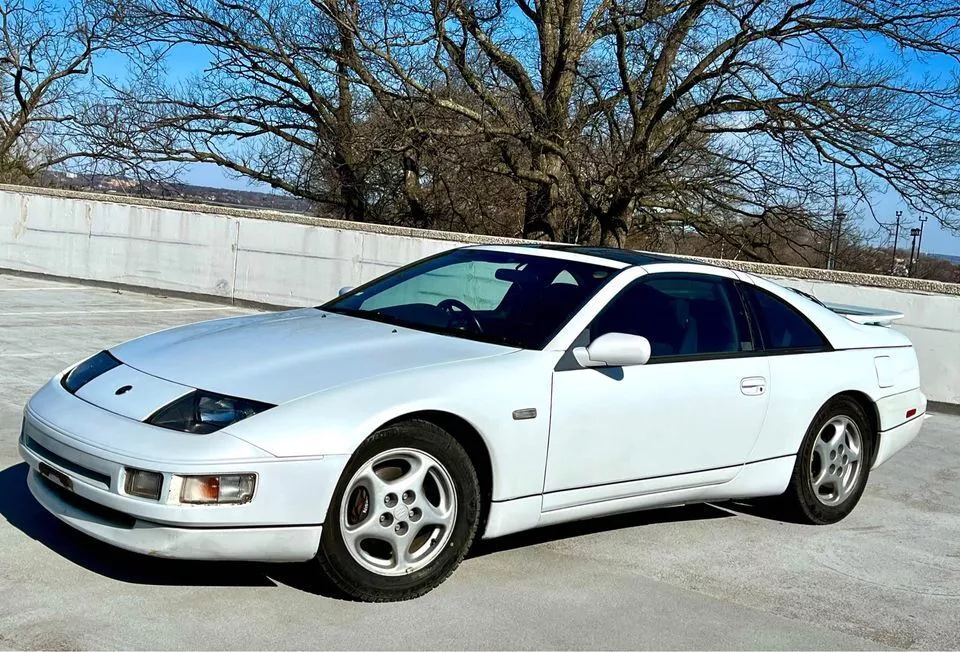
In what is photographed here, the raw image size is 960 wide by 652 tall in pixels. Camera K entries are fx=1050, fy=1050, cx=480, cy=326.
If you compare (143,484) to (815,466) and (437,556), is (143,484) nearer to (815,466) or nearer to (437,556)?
(437,556)

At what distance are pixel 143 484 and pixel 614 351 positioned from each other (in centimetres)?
196

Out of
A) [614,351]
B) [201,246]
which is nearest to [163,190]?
[201,246]

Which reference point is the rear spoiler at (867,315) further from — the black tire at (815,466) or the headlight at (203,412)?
the headlight at (203,412)

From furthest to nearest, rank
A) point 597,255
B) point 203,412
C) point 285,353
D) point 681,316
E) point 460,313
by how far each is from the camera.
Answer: point 597,255
point 681,316
point 460,313
point 285,353
point 203,412

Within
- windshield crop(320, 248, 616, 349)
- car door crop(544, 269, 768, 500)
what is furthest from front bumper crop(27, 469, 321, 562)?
windshield crop(320, 248, 616, 349)

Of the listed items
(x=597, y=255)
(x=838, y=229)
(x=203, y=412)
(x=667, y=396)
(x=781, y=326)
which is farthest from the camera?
(x=838, y=229)

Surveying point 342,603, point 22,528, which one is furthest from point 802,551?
point 22,528

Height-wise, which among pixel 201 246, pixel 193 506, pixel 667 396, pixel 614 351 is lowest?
pixel 193 506

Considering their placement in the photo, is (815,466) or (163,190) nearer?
(815,466)

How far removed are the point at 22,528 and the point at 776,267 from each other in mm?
9185

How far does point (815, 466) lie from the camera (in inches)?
221

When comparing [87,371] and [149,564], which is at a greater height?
[87,371]

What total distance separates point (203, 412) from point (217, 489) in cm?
33

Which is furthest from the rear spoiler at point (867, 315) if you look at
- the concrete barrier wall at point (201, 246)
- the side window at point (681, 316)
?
the concrete barrier wall at point (201, 246)
